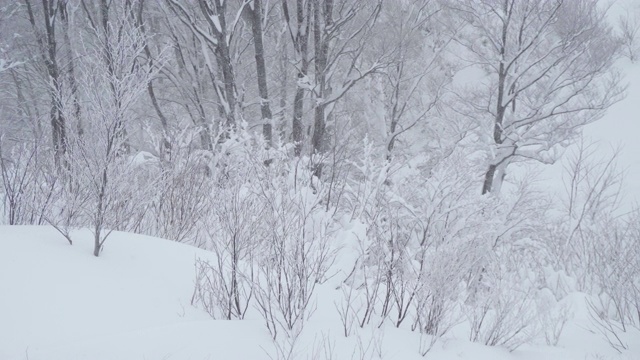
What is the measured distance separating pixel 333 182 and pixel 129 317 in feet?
18.8

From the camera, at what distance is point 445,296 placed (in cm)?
404

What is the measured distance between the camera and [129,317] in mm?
3098

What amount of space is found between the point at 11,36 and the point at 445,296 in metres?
15.4

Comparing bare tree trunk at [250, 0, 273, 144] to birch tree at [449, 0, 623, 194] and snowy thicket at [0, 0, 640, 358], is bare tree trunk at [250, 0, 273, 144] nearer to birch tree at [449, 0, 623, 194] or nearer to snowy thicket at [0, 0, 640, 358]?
snowy thicket at [0, 0, 640, 358]

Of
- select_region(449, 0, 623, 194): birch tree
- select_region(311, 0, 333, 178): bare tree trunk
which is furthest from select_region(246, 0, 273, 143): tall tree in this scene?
select_region(449, 0, 623, 194): birch tree

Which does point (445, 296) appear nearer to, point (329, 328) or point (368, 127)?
point (329, 328)

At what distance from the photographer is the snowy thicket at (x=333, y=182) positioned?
406 cm

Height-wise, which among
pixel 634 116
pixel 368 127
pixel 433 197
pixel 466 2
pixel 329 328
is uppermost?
pixel 466 2

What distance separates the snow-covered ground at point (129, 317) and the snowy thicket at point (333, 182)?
0.16 m

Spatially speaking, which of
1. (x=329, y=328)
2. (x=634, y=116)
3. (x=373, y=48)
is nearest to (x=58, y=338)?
(x=329, y=328)

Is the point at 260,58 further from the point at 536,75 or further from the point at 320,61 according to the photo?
the point at 536,75

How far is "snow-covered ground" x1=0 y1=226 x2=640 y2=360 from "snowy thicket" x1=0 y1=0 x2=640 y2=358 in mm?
162

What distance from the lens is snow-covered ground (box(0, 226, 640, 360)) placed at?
270 cm

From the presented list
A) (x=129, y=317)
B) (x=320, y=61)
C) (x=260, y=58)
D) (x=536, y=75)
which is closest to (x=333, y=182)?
(x=320, y=61)
